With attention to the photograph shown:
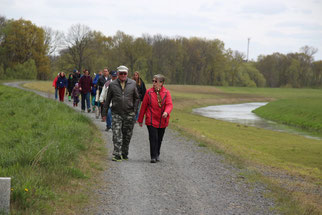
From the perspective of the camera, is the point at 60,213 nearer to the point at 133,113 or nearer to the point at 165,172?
the point at 165,172

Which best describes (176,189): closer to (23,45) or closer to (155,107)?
(155,107)

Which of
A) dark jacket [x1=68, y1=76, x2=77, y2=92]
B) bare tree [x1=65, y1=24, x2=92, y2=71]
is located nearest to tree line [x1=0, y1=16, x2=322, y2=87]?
bare tree [x1=65, y1=24, x2=92, y2=71]

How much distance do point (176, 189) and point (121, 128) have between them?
2600 mm

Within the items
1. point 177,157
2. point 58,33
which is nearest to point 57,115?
point 177,157

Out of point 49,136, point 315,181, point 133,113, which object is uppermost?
point 133,113

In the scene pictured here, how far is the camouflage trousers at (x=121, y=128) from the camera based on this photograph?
29.9ft

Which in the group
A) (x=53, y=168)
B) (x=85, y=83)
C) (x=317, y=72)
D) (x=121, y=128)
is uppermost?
(x=317, y=72)

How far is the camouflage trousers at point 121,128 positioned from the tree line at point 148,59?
68.1 metres

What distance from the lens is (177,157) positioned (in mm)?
10438

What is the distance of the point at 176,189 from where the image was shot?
7.14 m

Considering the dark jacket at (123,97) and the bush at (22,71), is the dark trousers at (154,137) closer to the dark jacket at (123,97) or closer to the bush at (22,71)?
the dark jacket at (123,97)

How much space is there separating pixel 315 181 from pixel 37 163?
669 centimetres

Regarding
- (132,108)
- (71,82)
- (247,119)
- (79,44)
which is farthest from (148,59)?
(132,108)

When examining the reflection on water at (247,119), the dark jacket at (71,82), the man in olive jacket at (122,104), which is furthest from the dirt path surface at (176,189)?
the reflection on water at (247,119)
